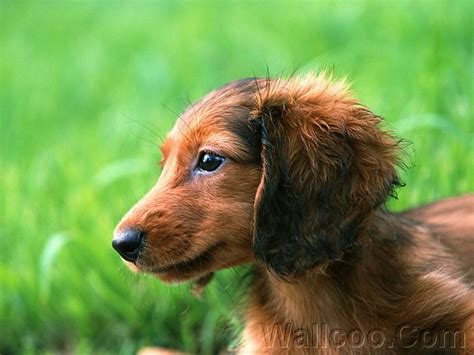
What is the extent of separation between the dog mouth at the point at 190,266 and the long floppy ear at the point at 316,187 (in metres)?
0.17

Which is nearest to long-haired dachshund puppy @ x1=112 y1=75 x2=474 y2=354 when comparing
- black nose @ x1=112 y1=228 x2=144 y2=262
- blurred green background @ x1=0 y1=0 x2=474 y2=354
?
black nose @ x1=112 y1=228 x2=144 y2=262

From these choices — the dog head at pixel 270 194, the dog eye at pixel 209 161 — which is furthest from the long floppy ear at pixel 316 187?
the dog eye at pixel 209 161

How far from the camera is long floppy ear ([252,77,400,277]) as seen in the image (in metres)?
3.12

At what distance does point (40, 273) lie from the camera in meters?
5.03

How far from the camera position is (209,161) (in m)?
3.28

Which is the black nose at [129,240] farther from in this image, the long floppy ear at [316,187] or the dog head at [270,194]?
the long floppy ear at [316,187]

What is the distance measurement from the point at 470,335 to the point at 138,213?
1.24 meters

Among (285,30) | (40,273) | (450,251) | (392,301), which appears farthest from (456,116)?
(285,30)

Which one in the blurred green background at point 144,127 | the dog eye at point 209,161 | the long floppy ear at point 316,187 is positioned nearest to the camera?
the long floppy ear at point 316,187

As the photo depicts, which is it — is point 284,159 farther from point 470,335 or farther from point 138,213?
point 470,335

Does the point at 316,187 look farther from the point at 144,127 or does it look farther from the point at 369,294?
the point at 144,127

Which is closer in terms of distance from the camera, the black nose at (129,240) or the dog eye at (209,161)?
the black nose at (129,240)

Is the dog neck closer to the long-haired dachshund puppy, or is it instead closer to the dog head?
the long-haired dachshund puppy

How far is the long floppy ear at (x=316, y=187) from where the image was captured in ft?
10.2
